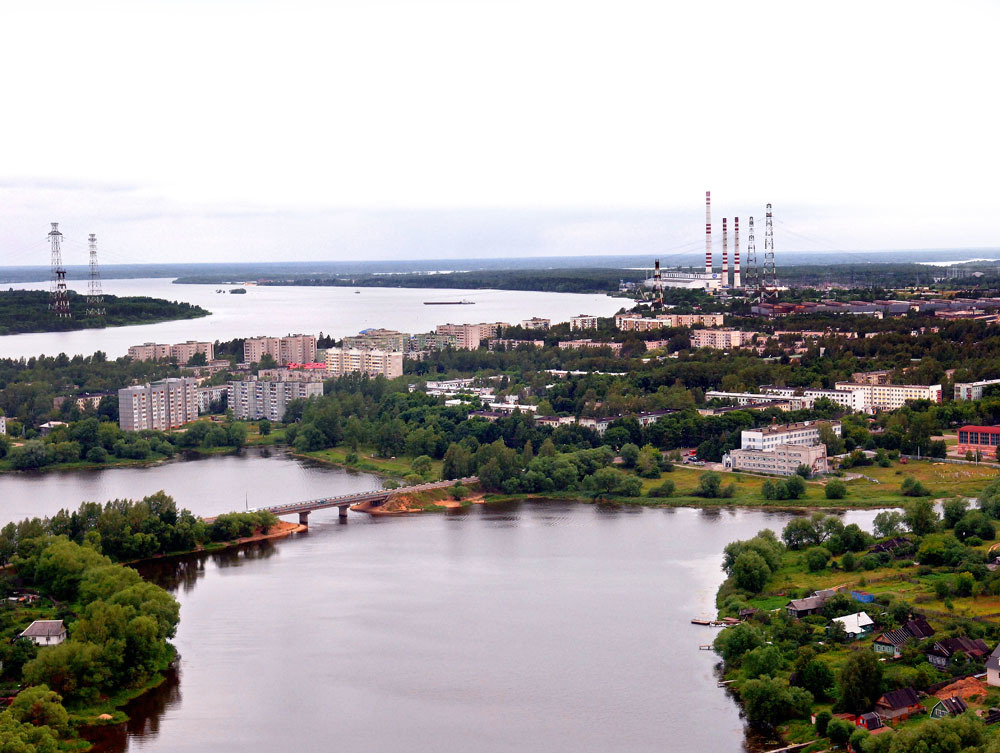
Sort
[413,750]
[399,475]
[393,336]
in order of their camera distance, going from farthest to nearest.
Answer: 1. [393,336]
2. [399,475]
3. [413,750]

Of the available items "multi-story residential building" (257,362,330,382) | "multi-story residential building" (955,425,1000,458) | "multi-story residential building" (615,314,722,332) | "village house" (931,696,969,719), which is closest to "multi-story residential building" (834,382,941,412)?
"multi-story residential building" (955,425,1000,458)

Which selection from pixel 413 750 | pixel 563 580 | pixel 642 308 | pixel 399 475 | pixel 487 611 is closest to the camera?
pixel 413 750

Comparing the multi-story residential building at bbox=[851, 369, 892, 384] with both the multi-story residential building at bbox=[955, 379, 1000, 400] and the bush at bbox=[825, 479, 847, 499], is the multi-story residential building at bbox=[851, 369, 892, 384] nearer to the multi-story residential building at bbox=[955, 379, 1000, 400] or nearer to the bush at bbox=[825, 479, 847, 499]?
the multi-story residential building at bbox=[955, 379, 1000, 400]

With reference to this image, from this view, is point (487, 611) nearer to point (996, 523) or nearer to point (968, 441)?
point (996, 523)

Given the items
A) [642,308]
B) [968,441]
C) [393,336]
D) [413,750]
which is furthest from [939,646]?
[642,308]

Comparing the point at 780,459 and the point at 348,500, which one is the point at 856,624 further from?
the point at 780,459

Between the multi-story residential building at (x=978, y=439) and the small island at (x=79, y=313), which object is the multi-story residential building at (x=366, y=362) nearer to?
the multi-story residential building at (x=978, y=439)

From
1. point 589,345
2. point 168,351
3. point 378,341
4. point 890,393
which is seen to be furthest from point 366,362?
point 890,393
